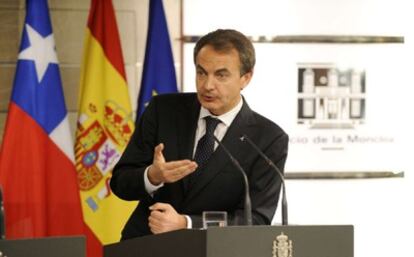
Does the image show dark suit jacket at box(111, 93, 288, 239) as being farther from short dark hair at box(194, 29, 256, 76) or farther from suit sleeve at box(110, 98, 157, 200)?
short dark hair at box(194, 29, 256, 76)

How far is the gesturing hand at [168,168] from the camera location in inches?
148

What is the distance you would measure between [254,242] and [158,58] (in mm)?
2955

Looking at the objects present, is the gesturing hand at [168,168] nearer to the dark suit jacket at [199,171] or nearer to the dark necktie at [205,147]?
the dark suit jacket at [199,171]

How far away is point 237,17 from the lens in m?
6.60

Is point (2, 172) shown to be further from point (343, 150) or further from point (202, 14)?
point (343, 150)

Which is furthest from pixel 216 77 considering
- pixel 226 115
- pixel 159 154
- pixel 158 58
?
pixel 158 58

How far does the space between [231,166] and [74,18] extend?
8.39 ft

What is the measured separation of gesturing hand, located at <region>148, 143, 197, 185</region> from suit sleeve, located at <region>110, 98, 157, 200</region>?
0.17m

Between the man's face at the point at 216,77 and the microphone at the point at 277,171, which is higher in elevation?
the man's face at the point at 216,77

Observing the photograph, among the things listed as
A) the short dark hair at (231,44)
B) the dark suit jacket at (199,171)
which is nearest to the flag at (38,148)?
the dark suit jacket at (199,171)

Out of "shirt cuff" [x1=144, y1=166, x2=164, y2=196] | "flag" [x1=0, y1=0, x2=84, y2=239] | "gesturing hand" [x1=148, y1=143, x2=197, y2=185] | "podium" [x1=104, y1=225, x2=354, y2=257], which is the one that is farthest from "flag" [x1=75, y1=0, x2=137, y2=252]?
"podium" [x1=104, y1=225, x2=354, y2=257]

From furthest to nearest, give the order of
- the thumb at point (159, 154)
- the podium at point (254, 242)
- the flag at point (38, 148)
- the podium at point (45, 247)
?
the flag at point (38, 148) → the thumb at point (159, 154) → the podium at point (254, 242) → the podium at point (45, 247)

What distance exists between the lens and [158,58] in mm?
6176

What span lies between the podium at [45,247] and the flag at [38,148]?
9.32ft
